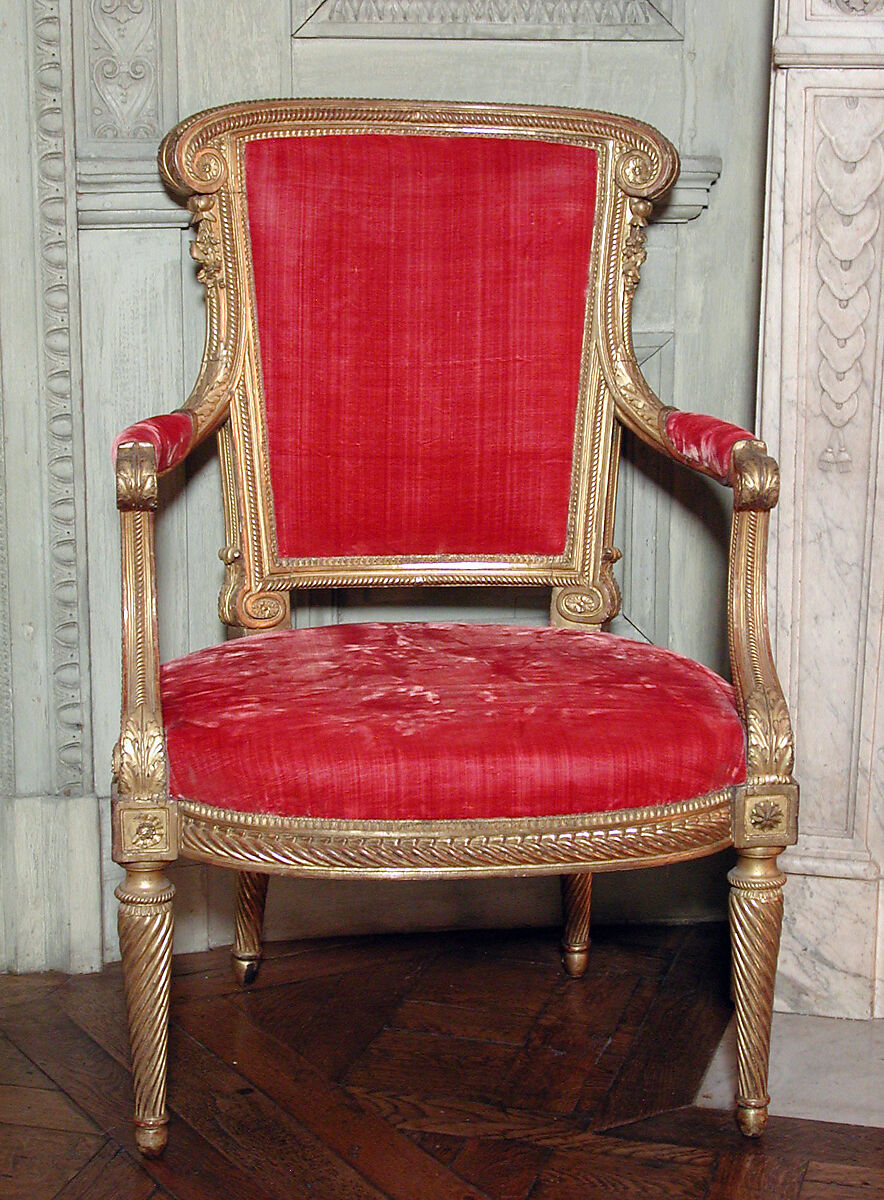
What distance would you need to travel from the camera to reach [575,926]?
6.56 feet

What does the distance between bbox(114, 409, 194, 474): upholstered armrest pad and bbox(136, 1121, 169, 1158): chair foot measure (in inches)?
27.9

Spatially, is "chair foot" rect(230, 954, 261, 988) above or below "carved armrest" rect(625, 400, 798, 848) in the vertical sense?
below

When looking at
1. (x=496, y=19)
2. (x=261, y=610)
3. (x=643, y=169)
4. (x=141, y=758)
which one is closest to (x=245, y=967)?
(x=261, y=610)

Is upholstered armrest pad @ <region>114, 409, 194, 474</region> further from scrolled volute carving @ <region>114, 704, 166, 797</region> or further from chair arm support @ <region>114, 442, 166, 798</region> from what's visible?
scrolled volute carving @ <region>114, 704, 166, 797</region>

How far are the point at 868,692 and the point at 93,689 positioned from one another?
1090 mm

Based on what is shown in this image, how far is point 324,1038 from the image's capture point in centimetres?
183

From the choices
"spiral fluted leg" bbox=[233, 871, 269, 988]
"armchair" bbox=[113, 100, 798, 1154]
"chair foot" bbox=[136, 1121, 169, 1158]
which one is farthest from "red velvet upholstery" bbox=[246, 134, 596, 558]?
"chair foot" bbox=[136, 1121, 169, 1158]

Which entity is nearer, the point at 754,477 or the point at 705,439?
the point at 754,477

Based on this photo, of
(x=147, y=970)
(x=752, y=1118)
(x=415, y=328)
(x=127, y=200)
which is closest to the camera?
(x=147, y=970)

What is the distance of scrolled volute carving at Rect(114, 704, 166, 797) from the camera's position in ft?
A: 4.55

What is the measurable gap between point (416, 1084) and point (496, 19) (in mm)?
1419

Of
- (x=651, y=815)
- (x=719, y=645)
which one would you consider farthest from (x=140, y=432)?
(x=719, y=645)

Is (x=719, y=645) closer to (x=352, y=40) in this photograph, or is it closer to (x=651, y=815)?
(x=651, y=815)

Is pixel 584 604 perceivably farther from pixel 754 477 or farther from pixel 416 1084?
pixel 416 1084
